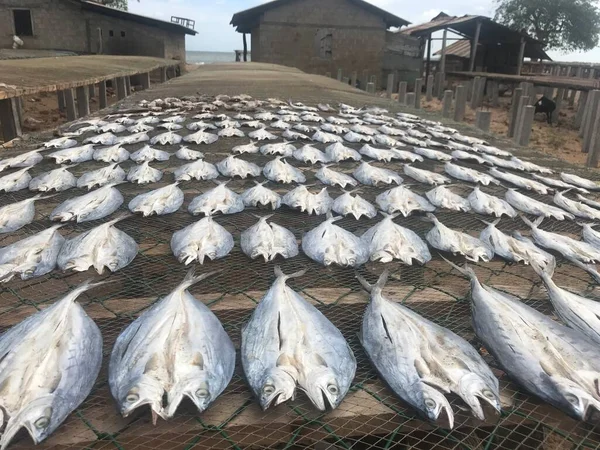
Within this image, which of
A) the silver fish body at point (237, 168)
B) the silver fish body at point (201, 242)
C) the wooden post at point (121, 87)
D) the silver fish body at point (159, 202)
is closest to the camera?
the silver fish body at point (201, 242)

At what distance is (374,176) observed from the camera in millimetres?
3854

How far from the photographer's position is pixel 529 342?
1.74 meters

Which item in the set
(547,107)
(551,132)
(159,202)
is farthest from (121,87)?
(547,107)

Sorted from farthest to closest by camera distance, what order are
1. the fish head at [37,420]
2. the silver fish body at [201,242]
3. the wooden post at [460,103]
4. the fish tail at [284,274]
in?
1. the wooden post at [460,103]
2. the silver fish body at [201,242]
3. the fish tail at [284,274]
4. the fish head at [37,420]

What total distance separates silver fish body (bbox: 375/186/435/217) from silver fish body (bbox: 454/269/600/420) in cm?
123

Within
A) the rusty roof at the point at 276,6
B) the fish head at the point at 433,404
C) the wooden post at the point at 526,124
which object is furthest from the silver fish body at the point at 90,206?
the rusty roof at the point at 276,6

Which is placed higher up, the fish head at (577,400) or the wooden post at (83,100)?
the wooden post at (83,100)

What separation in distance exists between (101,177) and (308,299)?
240 cm

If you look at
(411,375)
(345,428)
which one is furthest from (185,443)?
(411,375)

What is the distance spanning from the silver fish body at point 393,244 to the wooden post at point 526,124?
5.86m

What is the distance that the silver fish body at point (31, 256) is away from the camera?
228 centimetres

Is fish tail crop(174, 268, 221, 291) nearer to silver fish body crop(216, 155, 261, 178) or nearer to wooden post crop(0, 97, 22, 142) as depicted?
silver fish body crop(216, 155, 261, 178)

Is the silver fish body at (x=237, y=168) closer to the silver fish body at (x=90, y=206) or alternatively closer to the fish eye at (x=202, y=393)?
the silver fish body at (x=90, y=206)

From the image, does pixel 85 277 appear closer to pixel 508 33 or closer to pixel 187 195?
pixel 187 195
